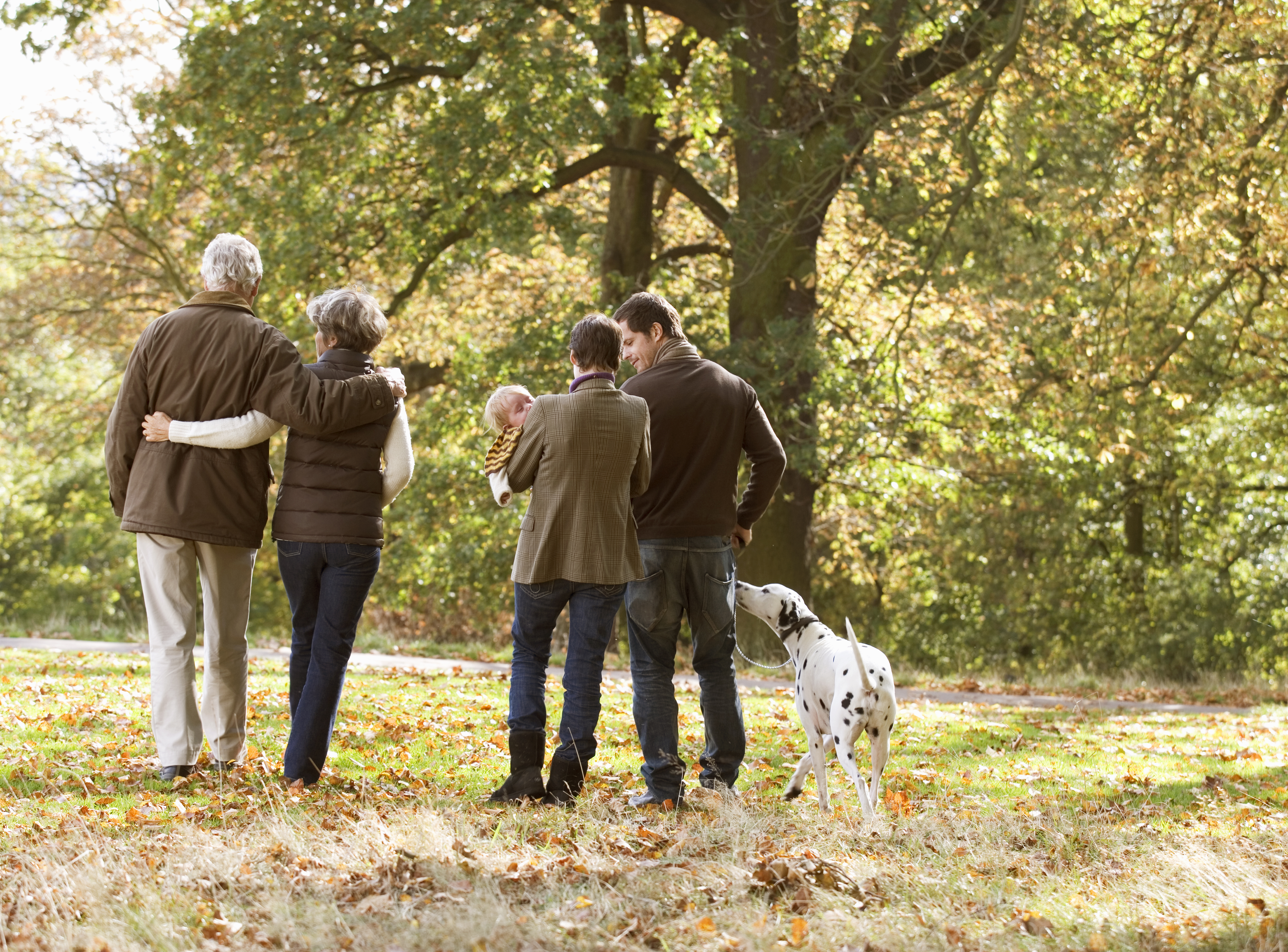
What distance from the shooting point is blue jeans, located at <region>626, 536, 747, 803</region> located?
5.28 m

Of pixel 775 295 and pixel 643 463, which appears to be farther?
pixel 775 295

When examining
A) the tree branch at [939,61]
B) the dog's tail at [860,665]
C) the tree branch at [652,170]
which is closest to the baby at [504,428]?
the dog's tail at [860,665]

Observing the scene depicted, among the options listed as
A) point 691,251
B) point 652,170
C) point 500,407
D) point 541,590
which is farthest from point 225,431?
point 691,251

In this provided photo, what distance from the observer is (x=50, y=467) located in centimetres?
2564

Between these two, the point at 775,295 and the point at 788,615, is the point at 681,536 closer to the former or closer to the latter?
the point at 788,615

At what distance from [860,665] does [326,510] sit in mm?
2320

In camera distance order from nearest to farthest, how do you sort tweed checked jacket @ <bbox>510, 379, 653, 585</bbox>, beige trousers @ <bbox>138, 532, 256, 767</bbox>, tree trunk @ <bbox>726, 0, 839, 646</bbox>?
1. tweed checked jacket @ <bbox>510, 379, 653, 585</bbox>
2. beige trousers @ <bbox>138, 532, 256, 767</bbox>
3. tree trunk @ <bbox>726, 0, 839, 646</bbox>

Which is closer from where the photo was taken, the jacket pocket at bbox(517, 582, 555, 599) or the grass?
the grass

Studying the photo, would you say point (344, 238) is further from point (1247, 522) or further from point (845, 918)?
point (1247, 522)

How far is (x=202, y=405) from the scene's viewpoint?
5.39 meters

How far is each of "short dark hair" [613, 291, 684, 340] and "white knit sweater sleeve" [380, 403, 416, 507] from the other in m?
1.07

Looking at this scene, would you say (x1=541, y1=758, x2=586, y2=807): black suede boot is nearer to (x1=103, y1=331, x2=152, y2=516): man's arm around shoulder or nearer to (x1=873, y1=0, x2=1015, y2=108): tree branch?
(x1=103, y1=331, x2=152, y2=516): man's arm around shoulder

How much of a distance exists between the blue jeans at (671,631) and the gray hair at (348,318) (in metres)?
1.52

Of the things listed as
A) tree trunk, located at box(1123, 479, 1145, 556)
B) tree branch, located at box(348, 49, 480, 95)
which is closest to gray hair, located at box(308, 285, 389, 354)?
tree branch, located at box(348, 49, 480, 95)
